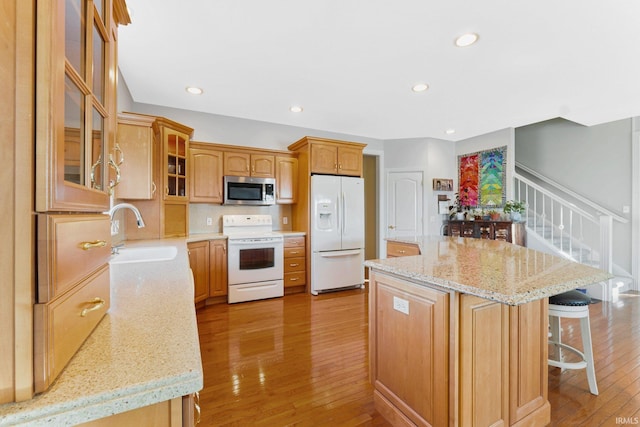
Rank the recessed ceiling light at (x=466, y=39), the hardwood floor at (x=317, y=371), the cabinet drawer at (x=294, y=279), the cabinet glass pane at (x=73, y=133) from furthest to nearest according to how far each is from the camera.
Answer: the cabinet drawer at (x=294, y=279) → the recessed ceiling light at (x=466, y=39) → the hardwood floor at (x=317, y=371) → the cabinet glass pane at (x=73, y=133)

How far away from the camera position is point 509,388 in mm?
1388

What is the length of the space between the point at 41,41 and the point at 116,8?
38.3 inches

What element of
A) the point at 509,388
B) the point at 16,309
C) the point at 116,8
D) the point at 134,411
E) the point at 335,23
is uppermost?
the point at 335,23

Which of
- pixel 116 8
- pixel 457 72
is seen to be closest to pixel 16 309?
pixel 116 8

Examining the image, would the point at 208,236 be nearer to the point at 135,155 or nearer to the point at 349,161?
the point at 135,155

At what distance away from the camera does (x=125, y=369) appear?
0.58 m

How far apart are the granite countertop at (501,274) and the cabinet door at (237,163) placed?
2.79 meters

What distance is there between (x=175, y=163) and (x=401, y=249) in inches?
111

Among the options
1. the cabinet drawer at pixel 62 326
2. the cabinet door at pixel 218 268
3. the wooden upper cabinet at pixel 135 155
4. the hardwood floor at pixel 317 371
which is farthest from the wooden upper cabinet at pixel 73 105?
the cabinet door at pixel 218 268

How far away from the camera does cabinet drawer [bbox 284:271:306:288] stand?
12.9 feet

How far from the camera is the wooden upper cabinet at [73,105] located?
481 mm

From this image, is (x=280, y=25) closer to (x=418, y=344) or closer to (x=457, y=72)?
(x=457, y=72)

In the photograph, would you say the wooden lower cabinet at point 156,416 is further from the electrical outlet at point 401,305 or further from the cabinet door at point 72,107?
the electrical outlet at point 401,305

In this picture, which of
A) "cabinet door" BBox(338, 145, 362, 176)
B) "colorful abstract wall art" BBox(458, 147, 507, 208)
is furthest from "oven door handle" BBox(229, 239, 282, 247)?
"colorful abstract wall art" BBox(458, 147, 507, 208)
